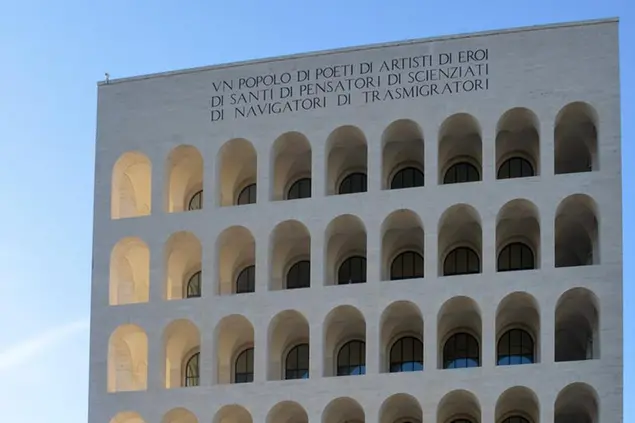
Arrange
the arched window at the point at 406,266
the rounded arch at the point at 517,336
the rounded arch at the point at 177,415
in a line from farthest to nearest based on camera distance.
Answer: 1. the arched window at the point at 406,266
2. the rounded arch at the point at 177,415
3. the rounded arch at the point at 517,336

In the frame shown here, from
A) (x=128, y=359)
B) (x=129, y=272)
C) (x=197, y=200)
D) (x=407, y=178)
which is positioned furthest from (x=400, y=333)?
(x=129, y=272)

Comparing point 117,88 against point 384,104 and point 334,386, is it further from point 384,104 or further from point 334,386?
point 334,386

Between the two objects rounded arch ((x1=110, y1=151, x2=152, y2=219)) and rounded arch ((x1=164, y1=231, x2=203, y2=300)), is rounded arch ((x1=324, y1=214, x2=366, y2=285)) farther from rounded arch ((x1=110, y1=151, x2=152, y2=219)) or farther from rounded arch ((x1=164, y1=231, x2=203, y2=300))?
rounded arch ((x1=110, y1=151, x2=152, y2=219))

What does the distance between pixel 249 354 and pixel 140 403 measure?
14.1 ft

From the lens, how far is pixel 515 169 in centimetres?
5125

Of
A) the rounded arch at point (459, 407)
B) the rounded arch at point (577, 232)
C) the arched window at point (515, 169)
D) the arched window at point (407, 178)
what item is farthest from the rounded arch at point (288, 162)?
the rounded arch at point (459, 407)

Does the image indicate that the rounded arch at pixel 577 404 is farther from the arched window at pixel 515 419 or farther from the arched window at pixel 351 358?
the arched window at pixel 351 358

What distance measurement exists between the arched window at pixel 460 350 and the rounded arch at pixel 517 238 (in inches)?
102

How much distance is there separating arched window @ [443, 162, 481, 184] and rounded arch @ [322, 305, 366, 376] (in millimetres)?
6012

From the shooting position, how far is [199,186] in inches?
2114

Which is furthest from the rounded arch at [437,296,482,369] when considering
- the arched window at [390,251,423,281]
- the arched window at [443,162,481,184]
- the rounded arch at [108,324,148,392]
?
the rounded arch at [108,324,148,392]

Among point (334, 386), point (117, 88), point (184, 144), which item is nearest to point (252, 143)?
point (184, 144)

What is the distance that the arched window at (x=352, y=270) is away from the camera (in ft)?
169

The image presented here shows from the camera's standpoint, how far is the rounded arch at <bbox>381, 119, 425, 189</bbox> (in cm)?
4991
